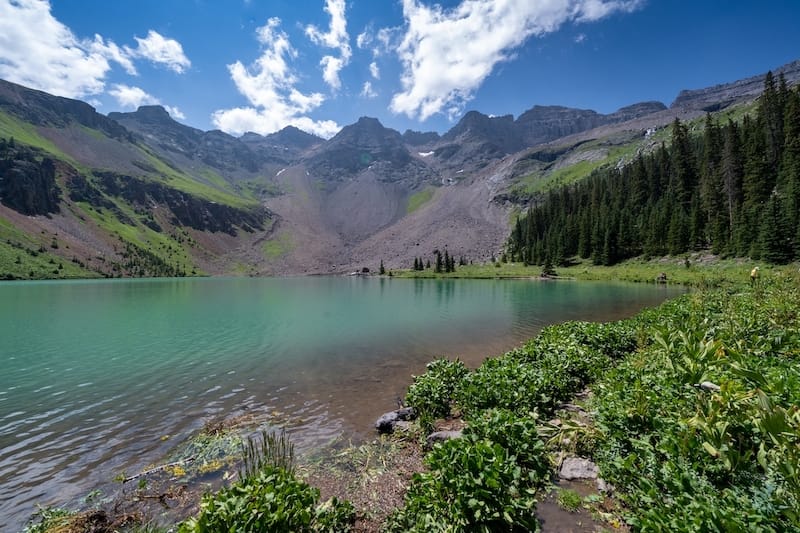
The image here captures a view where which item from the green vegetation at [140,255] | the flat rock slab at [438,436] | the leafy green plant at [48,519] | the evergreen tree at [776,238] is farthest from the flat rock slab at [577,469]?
the green vegetation at [140,255]

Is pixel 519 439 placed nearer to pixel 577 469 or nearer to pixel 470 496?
pixel 577 469

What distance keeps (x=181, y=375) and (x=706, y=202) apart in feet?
367

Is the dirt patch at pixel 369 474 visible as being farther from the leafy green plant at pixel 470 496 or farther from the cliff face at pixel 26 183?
the cliff face at pixel 26 183

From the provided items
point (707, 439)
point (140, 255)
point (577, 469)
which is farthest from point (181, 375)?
point (140, 255)

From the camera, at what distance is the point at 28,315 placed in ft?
129

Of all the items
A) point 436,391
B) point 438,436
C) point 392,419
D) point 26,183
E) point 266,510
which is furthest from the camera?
point 26,183

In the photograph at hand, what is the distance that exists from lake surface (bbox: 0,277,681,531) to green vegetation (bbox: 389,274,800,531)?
20.8 feet

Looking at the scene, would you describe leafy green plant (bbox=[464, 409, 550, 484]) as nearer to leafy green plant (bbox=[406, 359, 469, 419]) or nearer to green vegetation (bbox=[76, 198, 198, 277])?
leafy green plant (bbox=[406, 359, 469, 419])

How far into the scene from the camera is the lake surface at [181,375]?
1095cm

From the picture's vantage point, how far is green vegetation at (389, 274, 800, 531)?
14.8ft

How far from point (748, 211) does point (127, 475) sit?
94753 millimetres

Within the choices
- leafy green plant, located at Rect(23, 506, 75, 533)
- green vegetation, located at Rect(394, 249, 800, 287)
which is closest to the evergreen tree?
green vegetation, located at Rect(394, 249, 800, 287)

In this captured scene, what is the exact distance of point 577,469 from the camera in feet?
24.7

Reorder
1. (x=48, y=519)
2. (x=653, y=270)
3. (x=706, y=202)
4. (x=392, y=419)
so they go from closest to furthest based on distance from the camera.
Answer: (x=48, y=519) → (x=392, y=419) → (x=653, y=270) → (x=706, y=202)
